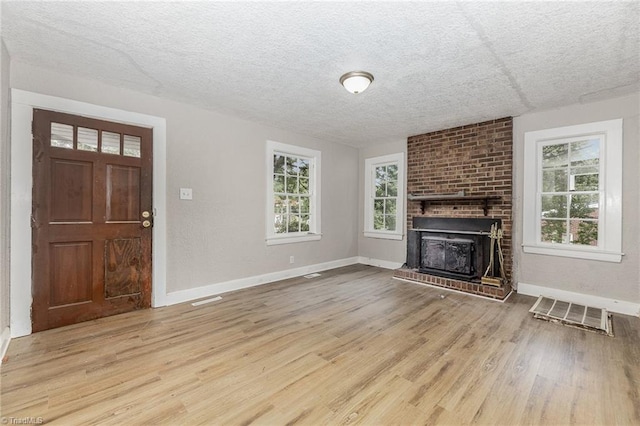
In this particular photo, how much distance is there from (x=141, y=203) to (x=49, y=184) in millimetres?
800

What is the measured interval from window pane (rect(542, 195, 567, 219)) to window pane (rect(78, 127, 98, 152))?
18.8 feet

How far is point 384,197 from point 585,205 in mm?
3026

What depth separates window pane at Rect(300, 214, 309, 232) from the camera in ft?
17.0

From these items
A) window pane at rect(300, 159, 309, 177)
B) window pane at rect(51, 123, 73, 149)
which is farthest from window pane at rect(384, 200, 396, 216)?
window pane at rect(51, 123, 73, 149)

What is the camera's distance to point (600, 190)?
348 centimetres

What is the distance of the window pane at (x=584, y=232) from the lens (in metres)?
3.56

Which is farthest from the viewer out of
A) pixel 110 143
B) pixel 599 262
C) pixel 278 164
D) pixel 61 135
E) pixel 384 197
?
pixel 384 197

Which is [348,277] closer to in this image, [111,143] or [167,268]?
[167,268]

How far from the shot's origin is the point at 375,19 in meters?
1.97

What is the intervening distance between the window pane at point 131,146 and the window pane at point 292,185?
2308mm

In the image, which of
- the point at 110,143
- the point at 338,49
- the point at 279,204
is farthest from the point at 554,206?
the point at 110,143

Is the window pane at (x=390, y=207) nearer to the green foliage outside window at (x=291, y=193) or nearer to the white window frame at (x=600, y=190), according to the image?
the green foliage outside window at (x=291, y=193)

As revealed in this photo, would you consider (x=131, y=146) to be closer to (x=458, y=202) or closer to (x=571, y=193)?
(x=458, y=202)

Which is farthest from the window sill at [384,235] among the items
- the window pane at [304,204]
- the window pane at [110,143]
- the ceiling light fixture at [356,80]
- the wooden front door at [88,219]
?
the window pane at [110,143]
